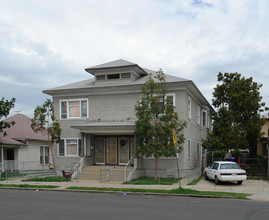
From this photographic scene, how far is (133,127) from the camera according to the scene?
22.0 metres

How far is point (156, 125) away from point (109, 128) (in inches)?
151

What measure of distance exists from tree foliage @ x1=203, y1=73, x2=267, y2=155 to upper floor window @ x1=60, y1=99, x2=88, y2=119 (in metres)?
10.8

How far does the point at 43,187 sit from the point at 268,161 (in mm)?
14797

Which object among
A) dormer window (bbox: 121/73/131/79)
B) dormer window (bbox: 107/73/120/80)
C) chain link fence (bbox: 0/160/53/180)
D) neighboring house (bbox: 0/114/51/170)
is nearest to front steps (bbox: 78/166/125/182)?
chain link fence (bbox: 0/160/53/180)

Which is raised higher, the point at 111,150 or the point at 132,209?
the point at 111,150

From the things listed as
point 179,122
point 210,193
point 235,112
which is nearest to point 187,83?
point 179,122

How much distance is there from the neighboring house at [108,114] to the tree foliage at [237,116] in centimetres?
234

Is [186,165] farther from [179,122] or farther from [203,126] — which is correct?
[203,126]

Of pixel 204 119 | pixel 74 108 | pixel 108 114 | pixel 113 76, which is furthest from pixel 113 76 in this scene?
pixel 204 119

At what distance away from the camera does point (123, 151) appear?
24625 millimetres

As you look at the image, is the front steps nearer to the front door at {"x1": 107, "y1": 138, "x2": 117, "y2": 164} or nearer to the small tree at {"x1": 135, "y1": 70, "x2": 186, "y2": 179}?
the front door at {"x1": 107, "y1": 138, "x2": 117, "y2": 164}

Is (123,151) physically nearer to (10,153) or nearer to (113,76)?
(113,76)

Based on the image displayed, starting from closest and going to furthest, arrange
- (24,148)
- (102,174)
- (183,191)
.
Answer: (183,191)
(102,174)
(24,148)

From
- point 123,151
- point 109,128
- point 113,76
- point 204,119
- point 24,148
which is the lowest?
point 24,148
